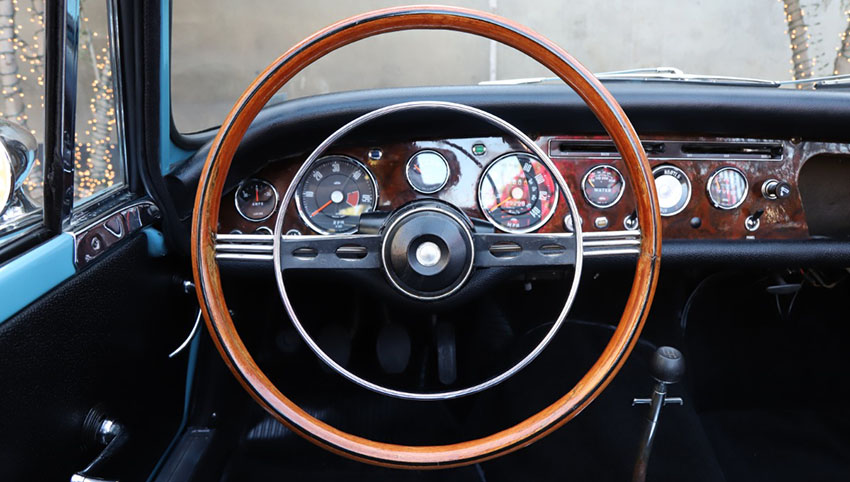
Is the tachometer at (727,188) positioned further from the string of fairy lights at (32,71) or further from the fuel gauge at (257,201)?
the string of fairy lights at (32,71)

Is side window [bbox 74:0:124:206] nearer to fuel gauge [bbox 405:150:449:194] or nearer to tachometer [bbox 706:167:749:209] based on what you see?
fuel gauge [bbox 405:150:449:194]

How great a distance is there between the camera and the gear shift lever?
143 cm

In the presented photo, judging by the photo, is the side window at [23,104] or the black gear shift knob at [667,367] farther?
the black gear shift knob at [667,367]

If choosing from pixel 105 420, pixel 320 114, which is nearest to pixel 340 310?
pixel 320 114

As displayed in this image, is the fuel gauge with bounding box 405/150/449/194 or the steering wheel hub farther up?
the fuel gauge with bounding box 405/150/449/194

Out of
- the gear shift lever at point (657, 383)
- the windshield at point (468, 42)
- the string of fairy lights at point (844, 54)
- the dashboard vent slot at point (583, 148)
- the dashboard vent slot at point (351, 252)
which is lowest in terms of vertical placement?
the gear shift lever at point (657, 383)

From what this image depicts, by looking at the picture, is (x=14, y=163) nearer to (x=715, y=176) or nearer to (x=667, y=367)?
(x=667, y=367)

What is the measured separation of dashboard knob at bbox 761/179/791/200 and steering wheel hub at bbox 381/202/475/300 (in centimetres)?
113

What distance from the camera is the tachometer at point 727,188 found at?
69.7 inches

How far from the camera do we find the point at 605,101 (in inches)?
39.4

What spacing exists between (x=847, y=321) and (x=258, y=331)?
7.69 ft

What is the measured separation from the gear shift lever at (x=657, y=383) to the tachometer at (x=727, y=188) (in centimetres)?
56

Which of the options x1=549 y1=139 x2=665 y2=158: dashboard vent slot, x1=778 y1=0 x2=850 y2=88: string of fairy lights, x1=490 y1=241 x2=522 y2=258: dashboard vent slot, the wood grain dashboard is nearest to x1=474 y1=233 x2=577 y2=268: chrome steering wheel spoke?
x1=490 y1=241 x2=522 y2=258: dashboard vent slot

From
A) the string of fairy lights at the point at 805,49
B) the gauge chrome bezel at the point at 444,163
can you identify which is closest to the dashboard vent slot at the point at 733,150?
the string of fairy lights at the point at 805,49
